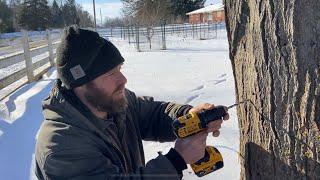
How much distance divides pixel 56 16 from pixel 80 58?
67629mm

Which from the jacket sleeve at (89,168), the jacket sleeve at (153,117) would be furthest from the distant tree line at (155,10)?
the jacket sleeve at (89,168)

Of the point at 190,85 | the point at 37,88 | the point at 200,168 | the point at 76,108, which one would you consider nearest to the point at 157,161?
the point at 200,168

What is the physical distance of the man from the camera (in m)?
1.90

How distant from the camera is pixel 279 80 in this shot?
6.08 feet

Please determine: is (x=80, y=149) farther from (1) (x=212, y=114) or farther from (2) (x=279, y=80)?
(2) (x=279, y=80)

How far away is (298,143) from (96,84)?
96 centimetres

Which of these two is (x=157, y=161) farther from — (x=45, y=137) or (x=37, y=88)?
(x=37, y=88)

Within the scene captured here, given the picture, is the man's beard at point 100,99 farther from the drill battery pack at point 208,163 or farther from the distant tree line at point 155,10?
the distant tree line at point 155,10

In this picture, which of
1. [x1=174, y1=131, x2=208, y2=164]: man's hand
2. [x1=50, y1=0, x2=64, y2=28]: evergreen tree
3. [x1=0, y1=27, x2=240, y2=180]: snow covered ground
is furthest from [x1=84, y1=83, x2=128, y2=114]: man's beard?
[x1=50, y1=0, x2=64, y2=28]: evergreen tree

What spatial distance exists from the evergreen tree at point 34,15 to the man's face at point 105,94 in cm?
6144

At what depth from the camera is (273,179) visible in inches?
80.3

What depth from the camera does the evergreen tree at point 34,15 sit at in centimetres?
6141

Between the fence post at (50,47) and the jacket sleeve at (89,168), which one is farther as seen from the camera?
the fence post at (50,47)

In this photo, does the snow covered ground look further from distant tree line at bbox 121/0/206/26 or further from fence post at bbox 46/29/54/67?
distant tree line at bbox 121/0/206/26
